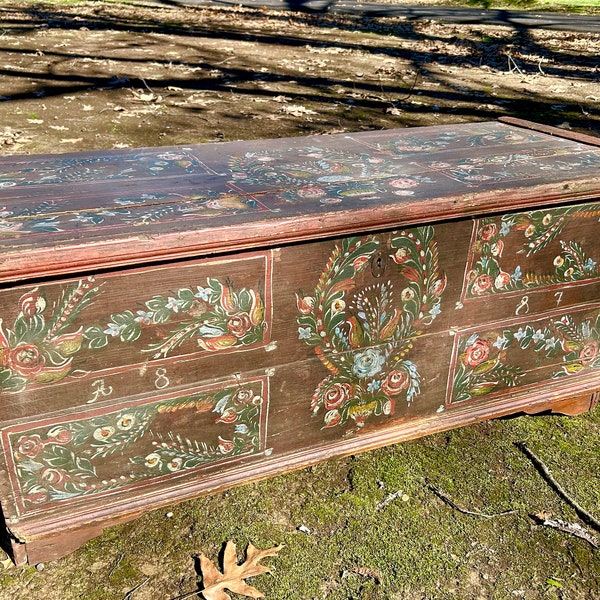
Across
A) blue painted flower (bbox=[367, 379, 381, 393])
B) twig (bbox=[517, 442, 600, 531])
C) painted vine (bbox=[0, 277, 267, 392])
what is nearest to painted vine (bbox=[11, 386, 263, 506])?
painted vine (bbox=[0, 277, 267, 392])

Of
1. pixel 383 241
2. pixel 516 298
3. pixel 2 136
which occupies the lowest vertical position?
pixel 2 136

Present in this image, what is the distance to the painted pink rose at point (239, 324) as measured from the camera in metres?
1.98

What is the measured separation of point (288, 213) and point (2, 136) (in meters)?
4.19

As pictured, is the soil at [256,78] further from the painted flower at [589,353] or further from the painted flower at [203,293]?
the painted flower at [203,293]

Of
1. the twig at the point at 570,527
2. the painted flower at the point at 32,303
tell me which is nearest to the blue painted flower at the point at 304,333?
the painted flower at the point at 32,303

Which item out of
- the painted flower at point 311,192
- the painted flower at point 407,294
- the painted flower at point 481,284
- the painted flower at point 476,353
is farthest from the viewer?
the painted flower at point 476,353

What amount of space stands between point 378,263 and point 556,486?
105 centimetres

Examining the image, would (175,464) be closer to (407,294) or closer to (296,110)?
(407,294)

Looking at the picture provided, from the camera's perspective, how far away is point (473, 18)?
45.4ft

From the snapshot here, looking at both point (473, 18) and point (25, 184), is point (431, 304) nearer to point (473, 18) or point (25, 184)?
point (25, 184)

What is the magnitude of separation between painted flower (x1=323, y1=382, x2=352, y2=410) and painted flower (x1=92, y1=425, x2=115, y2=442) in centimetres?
70

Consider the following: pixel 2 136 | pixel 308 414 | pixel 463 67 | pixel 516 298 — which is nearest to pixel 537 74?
pixel 463 67

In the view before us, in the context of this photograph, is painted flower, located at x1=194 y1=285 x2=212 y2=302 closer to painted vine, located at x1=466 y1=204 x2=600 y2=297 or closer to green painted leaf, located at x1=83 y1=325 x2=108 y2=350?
green painted leaf, located at x1=83 y1=325 x2=108 y2=350

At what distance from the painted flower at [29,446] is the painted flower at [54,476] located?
69 millimetres
